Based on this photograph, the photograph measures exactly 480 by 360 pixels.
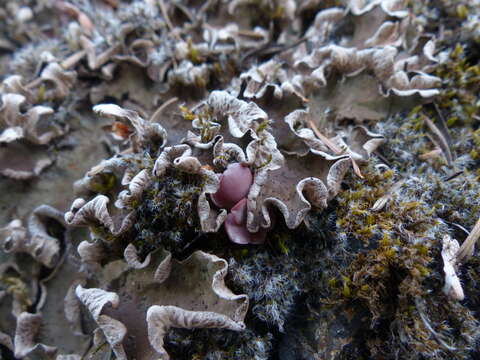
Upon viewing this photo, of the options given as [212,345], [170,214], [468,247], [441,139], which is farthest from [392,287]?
[170,214]

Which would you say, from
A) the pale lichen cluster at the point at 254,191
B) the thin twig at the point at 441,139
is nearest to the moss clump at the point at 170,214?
the pale lichen cluster at the point at 254,191

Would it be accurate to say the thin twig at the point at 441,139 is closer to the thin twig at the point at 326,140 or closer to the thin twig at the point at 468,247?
the thin twig at the point at 468,247

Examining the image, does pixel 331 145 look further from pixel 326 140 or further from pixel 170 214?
pixel 170 214

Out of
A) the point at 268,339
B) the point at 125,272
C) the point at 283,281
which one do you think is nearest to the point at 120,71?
the point at 125,272

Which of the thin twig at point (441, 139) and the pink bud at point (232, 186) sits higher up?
the pink bud at point (232, 186)

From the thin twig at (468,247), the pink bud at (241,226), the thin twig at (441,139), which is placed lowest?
the thin twig at (468,247)

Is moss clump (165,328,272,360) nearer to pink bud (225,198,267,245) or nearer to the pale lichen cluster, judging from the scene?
the pale lichen cluster

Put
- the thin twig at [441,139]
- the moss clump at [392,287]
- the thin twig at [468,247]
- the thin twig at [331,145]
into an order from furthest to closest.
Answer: the thin twig at [441,139] < the thin twig at [331,145] < the thin twig at [468,247] < the moss clump at [392,287]

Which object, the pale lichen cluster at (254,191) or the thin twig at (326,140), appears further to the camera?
the thin twig at (326,140)
